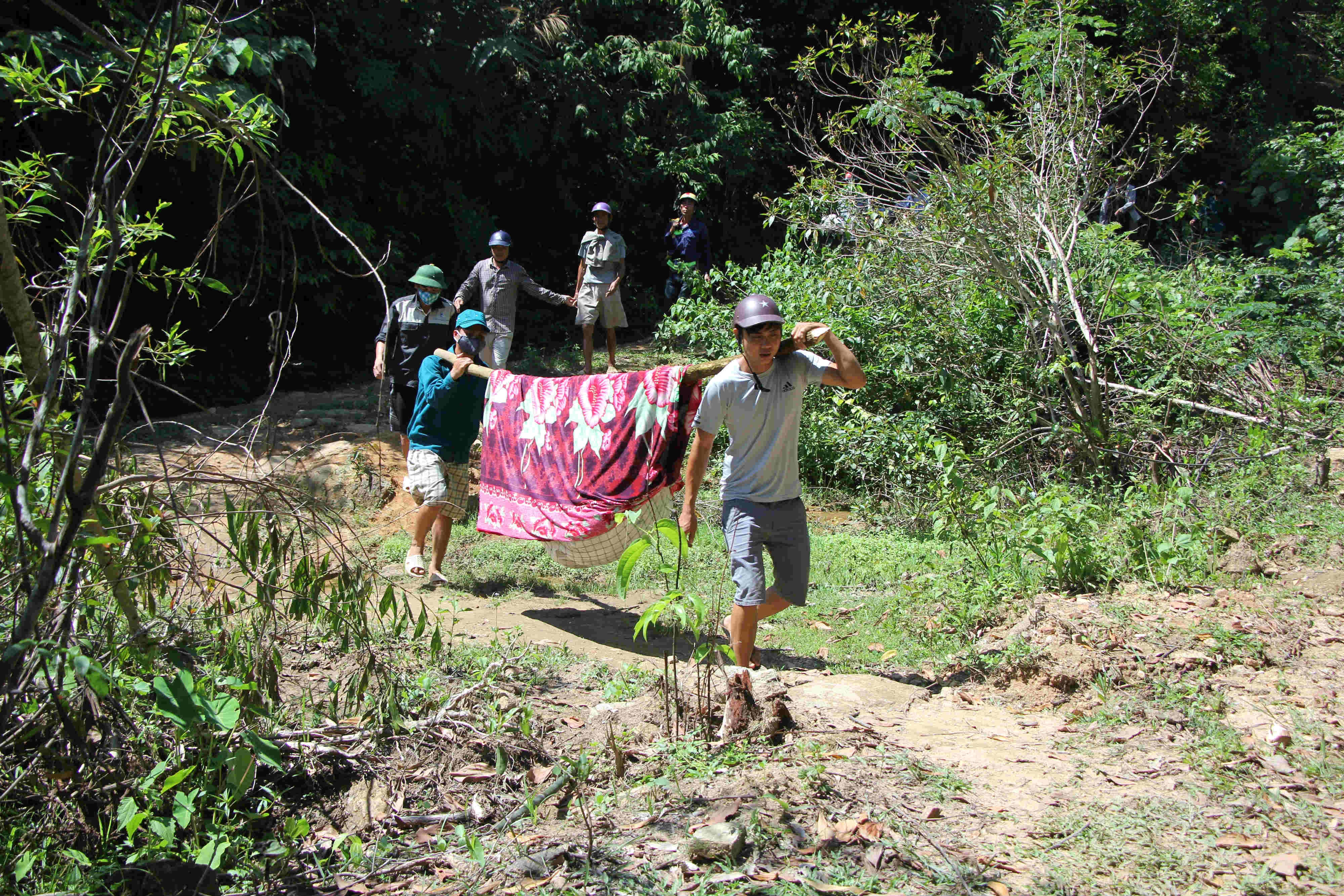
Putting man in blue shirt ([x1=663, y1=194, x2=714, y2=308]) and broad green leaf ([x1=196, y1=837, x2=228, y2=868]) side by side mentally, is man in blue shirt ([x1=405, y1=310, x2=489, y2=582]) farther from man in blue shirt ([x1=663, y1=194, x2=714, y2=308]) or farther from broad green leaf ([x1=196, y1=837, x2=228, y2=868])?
man in blue shirt ([x1=663, y1=194, x2=714, y2=308])

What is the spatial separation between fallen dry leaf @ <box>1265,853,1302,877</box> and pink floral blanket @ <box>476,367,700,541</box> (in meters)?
3.32

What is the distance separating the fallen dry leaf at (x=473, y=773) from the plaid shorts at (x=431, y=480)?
2528 millimetres

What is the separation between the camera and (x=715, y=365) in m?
5.46

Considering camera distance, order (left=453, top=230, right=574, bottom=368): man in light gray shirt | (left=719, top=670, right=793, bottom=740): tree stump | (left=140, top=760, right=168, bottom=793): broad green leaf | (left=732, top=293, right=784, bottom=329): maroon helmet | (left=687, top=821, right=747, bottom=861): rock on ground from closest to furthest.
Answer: (left=687, top=821, right=747, bottom=861): rock on ground < (left=140, top=760, right=168, bottom=793): broad green leaf < (left=719, top=670, right=793, bottom=740): tree stump < (left=732, top=293, right=784, bottom=329): maroon helmet < (left=453, top=230, right=574, bottom=368): man in light gray shirt

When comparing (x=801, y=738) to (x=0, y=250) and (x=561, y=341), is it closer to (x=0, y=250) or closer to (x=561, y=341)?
(x=0, y=250)

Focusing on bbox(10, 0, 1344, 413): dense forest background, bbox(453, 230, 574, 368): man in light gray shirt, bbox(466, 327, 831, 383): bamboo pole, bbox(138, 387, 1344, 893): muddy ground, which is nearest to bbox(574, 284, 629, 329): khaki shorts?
bbox(453, 230, 574, 368): man in light gray shirt

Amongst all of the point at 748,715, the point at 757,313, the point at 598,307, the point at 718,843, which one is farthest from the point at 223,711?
the point at 598,307

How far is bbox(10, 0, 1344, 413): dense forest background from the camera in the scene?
11.2m

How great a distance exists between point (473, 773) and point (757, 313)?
2.18 meters

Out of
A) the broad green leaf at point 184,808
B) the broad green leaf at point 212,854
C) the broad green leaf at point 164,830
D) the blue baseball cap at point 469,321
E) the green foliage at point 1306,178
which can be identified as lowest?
the broad green leaf at point 212,854

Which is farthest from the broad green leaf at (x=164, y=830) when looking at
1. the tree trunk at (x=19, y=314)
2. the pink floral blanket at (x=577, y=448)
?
Answer: the pink floral blanket at (x=577, y=448)

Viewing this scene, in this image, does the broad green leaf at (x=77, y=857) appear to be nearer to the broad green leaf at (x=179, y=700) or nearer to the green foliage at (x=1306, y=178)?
the broad green leaf at (x=179, y=700)

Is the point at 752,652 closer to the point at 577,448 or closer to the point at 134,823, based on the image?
the point at 577,448

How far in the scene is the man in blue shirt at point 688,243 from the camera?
38.1 ft
